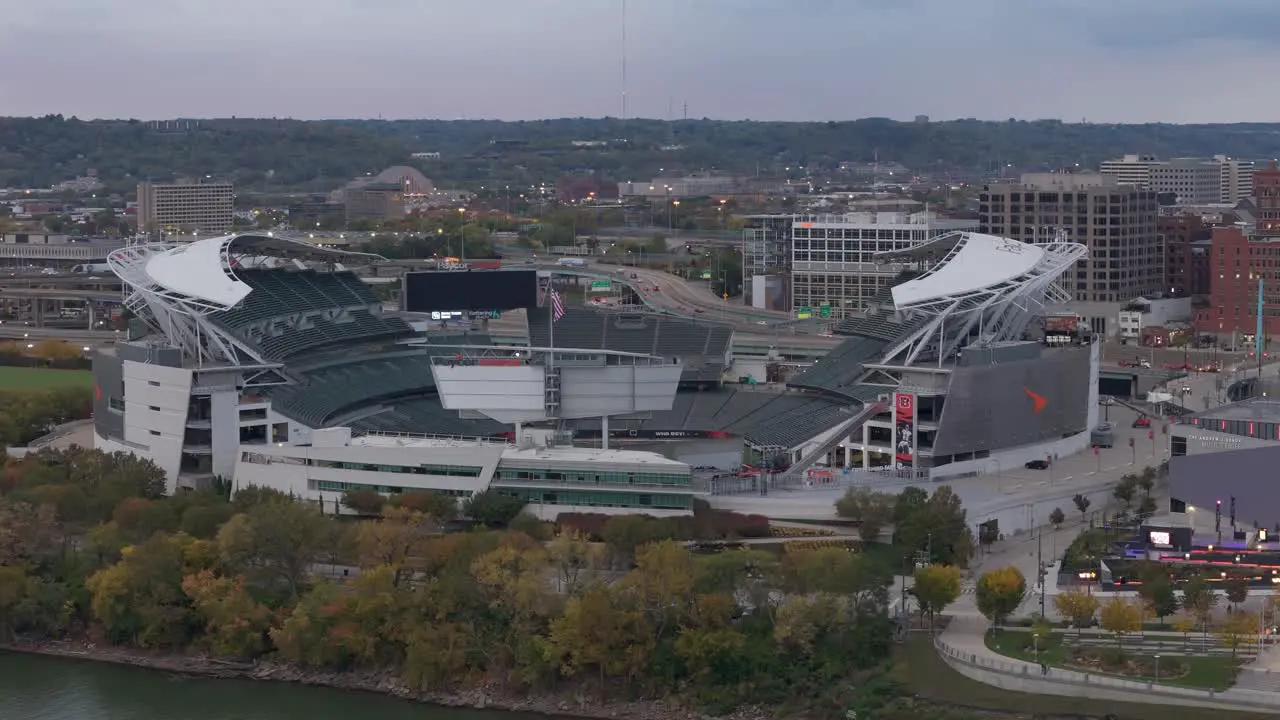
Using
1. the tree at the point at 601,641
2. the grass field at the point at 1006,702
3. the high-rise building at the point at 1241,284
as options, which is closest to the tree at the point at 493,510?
the tree at the point at 601,641

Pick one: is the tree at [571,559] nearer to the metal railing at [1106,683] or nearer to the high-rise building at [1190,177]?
the metal railing at [1106,683]

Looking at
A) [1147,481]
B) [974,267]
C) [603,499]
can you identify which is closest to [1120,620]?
[1147,481]

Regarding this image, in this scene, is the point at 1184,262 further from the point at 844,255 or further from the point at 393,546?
the point at 393,546

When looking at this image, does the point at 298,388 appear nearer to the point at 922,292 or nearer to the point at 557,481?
the point at 557,481

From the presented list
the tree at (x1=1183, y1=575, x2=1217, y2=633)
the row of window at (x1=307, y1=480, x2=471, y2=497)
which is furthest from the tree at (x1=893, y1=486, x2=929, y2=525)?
the row of window at (x1=307, y1=480, x2=471, y2=497)

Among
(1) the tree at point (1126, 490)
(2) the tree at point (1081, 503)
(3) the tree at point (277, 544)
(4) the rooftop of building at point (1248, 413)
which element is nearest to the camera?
(3) the tree at point (277, 544)

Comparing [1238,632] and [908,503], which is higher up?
[908,503]

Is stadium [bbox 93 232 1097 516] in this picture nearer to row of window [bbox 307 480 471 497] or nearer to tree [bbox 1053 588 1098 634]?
row of window [bbox 307 480 471 497]
